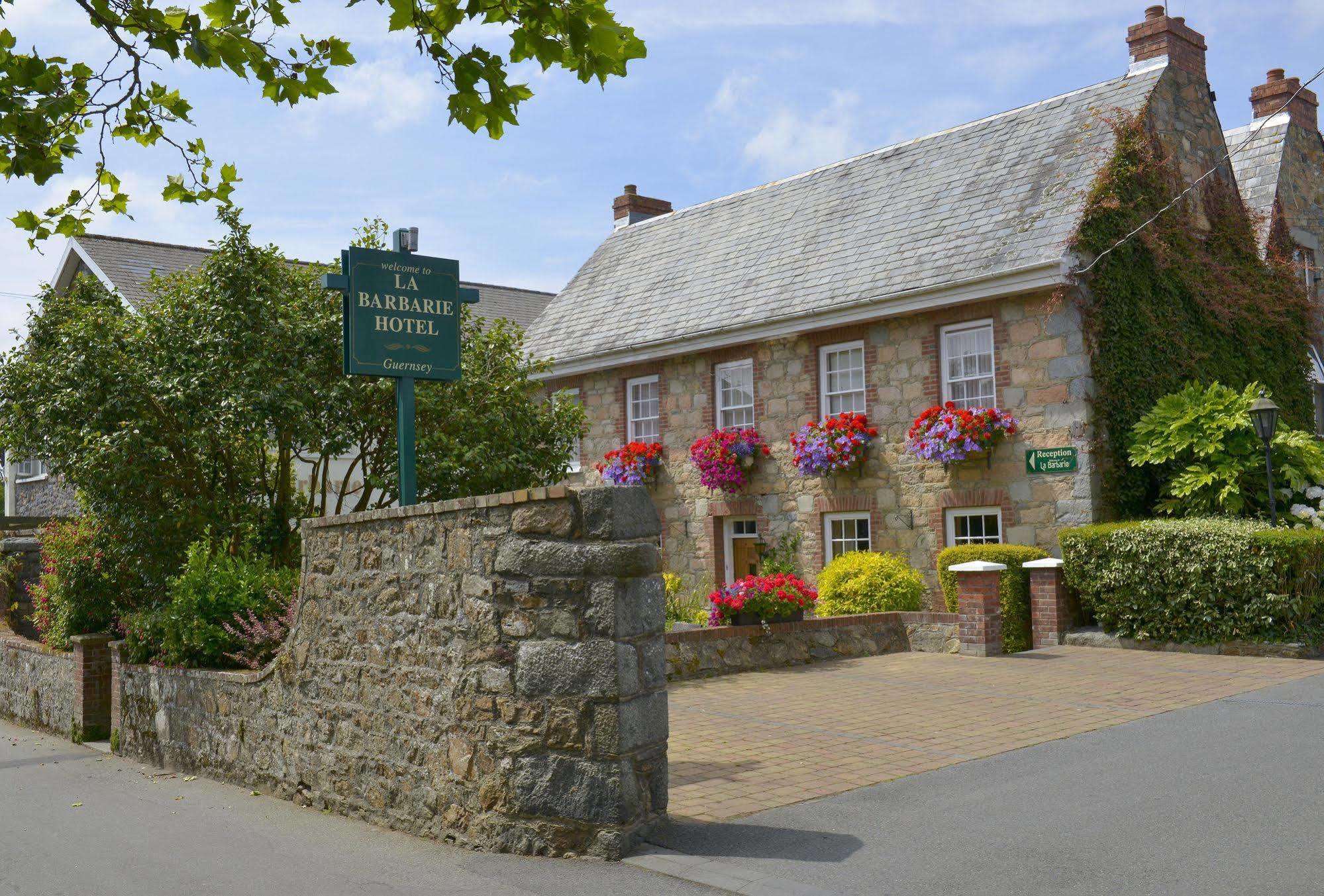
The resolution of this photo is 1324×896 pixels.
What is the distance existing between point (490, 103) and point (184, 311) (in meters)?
7.41

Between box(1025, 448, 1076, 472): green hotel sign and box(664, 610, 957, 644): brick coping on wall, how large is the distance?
90.7 inches

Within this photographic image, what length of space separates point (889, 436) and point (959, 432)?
159 centimetres

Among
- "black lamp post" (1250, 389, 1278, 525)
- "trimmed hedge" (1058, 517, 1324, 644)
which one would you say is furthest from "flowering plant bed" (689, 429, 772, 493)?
"black lamp post" (1250, 389, 1278, 525)

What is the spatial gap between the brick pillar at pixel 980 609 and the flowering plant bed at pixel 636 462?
7423mm

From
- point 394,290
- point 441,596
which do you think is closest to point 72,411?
point 394,290

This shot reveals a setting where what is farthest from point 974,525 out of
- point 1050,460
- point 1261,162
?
point 1261,162

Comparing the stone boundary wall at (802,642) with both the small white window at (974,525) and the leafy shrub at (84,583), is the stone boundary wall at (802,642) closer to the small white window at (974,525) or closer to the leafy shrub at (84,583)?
the small white window at (974,525)

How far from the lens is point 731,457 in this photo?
60.5 feet

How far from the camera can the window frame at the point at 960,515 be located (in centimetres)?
1579

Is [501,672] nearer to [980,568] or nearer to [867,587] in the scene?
[980,568]

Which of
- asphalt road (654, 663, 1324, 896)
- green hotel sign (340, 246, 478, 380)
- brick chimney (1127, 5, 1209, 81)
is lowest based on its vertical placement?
asphalt road (654, 663, 1324, 896)

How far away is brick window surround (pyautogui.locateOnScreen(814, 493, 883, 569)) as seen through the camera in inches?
671

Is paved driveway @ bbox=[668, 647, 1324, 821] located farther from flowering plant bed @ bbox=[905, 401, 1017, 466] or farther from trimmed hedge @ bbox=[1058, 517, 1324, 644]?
flowering plant bed @ bbox=[905, 401, 1017, 466]

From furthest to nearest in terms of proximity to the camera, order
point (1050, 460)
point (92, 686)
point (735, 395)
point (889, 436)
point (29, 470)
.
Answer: point (29, 470) < point (735, 395) < point (889, 436) < point (1050, 460) < point (92, 686)
